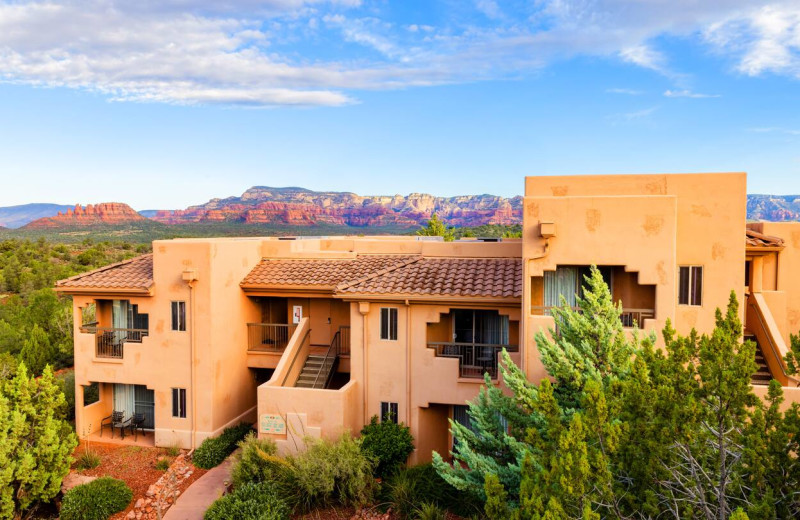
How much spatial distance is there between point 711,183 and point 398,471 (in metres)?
11.2

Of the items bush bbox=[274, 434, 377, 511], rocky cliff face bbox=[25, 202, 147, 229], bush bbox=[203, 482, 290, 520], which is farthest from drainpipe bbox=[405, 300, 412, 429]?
rocky cliff face bbox=[25, 202, 147, 229]

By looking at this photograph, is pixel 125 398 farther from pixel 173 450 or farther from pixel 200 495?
pixel 200 495

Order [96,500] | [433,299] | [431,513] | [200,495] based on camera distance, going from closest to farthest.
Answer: [431,513] < [96,500] < [200,495] < [433,299]

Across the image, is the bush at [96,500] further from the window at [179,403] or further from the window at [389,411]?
the window at [389,411]

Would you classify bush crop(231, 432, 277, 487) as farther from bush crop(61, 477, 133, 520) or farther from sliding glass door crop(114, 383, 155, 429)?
sliding glass door crop(114, 383, 155, 429)

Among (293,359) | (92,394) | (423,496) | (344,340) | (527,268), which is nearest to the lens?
(423,496)

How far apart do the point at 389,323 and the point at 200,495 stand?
7.29 m

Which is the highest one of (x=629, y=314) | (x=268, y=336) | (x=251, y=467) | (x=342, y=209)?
(x=342, y=209)

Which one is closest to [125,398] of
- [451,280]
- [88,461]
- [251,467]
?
[88,461]

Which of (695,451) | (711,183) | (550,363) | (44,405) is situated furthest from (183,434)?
(711,183)

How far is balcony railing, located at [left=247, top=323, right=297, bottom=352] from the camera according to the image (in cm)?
2164

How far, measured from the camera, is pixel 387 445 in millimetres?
16719

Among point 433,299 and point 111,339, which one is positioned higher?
point 433,299

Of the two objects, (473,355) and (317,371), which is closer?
(473,355)
